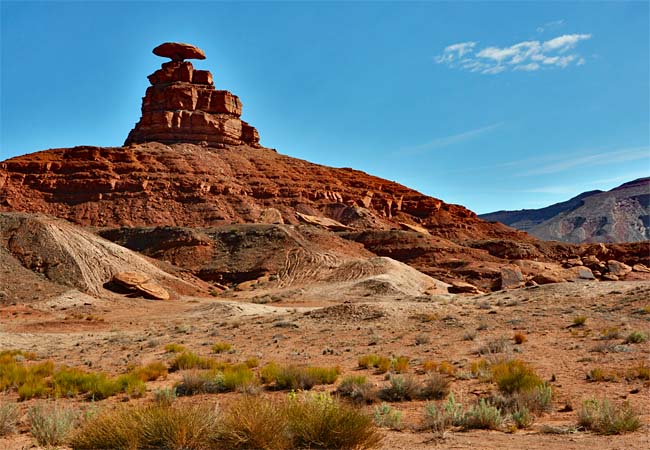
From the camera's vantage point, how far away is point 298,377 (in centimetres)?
1043

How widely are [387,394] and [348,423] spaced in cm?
353

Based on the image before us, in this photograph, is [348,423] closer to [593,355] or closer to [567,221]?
[593,355]

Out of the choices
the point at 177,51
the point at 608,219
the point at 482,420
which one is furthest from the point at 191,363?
the point at 608,219

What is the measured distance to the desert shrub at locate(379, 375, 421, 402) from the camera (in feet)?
30.0

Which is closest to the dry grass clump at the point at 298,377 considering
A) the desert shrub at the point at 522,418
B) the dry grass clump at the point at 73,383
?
the dry grass clump at the point at 73,383

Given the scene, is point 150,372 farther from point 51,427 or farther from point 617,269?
point 617,269

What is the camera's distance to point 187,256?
4750 centimetres

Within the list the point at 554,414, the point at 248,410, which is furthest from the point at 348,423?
the point at 554,414

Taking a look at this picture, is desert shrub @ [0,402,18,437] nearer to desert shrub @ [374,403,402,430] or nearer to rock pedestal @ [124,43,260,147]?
desert shrub @ [374,403,402,430]

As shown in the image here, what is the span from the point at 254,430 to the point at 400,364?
249 inches

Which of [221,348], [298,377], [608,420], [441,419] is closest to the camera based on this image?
[608,420]

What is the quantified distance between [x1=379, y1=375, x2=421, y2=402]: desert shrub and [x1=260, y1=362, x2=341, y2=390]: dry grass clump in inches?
61.7

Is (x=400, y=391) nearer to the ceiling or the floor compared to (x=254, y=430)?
nearer to the floor

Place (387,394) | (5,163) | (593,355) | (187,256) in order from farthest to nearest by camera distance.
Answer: (5,163) → (187,256) → (593,355) → (387,394)
